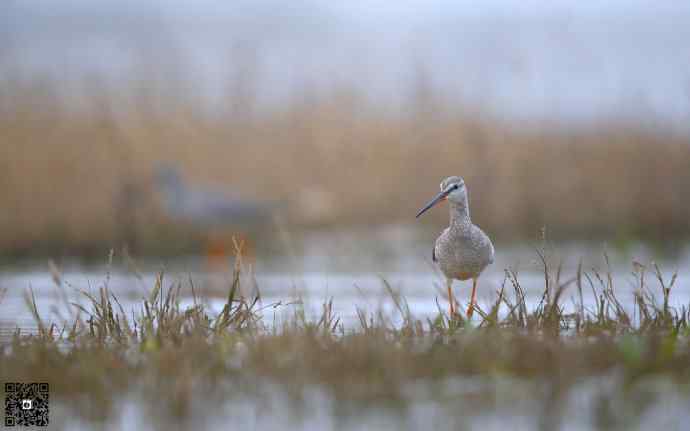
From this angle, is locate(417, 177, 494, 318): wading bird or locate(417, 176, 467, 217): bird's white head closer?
locate(417, 177, 494, 318): wading bird

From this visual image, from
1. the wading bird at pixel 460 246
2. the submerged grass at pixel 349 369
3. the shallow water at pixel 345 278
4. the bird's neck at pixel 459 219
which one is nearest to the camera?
the submerged grass at pixel 349 369

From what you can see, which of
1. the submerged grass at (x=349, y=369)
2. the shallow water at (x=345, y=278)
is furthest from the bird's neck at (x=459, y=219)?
the submerged grass at (x=349, y=369)

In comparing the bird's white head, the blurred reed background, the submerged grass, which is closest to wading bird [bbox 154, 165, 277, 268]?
the blurred reed background

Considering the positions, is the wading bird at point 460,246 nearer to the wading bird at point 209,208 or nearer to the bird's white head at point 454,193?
the bird's white head at point 454,193

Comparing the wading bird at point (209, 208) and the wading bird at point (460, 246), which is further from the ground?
the wading bird at point (209, 208)

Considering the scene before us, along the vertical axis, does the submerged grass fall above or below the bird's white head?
below

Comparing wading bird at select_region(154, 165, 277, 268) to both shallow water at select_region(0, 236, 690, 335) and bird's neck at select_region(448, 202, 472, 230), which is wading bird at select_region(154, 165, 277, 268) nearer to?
shallow water at select_region(0, 236, 690, 335)

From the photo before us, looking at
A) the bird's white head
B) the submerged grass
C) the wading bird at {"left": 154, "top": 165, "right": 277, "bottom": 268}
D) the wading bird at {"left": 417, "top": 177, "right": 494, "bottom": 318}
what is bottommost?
the submerged grass

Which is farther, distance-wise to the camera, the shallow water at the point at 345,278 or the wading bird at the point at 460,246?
the shallow water at the point at 345,278

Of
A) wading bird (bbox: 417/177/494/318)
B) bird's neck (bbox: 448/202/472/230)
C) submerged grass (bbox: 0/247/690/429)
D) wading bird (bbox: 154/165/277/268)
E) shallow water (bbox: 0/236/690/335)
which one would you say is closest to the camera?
submerged grass (bbox: 0/247/690/429)

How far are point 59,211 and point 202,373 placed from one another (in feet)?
26.6

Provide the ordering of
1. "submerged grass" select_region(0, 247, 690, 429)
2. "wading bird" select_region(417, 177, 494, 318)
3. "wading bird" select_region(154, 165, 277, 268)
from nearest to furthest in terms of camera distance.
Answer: "submerged grass" select_region(0, 247, 690, 429), "wading bird" select_region(417, 177, 494, 318), "wading bird" select_region(154, 165, 277, 268)

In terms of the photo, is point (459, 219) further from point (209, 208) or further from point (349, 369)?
point (209, 208)

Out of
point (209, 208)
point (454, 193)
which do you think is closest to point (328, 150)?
point (209, 208)
